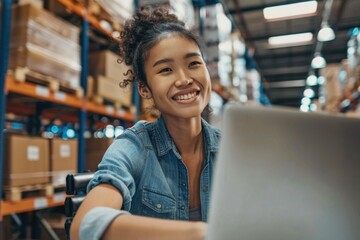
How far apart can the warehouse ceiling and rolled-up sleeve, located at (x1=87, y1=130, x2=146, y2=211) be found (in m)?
7.54

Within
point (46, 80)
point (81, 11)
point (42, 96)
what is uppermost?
point (81, 11)

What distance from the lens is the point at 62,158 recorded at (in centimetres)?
295

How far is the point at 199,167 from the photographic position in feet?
4.22

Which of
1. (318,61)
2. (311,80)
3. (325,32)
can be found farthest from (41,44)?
(311,80)

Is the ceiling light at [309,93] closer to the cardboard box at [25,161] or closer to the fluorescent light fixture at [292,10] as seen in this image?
the fluorescent light fixture at [292,10]

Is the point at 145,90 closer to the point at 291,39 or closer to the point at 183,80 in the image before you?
the point at 183,80

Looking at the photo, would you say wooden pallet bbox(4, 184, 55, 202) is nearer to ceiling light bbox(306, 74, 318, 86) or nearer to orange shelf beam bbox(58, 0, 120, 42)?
orange shelf beam bbox(58, 0, 120, 42)

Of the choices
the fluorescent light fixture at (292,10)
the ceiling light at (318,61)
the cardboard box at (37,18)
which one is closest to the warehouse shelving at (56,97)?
the cardboard box at (37,18)

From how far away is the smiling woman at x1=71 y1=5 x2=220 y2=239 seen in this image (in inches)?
42.1

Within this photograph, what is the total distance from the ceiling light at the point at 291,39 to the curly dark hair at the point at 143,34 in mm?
10762

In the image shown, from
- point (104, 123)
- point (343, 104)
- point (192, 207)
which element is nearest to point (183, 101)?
point (192, 207)

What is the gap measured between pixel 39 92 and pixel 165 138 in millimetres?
1642

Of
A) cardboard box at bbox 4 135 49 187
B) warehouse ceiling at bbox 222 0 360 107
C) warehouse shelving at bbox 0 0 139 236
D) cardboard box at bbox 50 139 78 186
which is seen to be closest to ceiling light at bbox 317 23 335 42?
warehouse ceiling at bbox 222 0 360 107

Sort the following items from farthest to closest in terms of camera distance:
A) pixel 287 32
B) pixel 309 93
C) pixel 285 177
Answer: pixel 309 93
pixel 287 32
pixel 285 177
